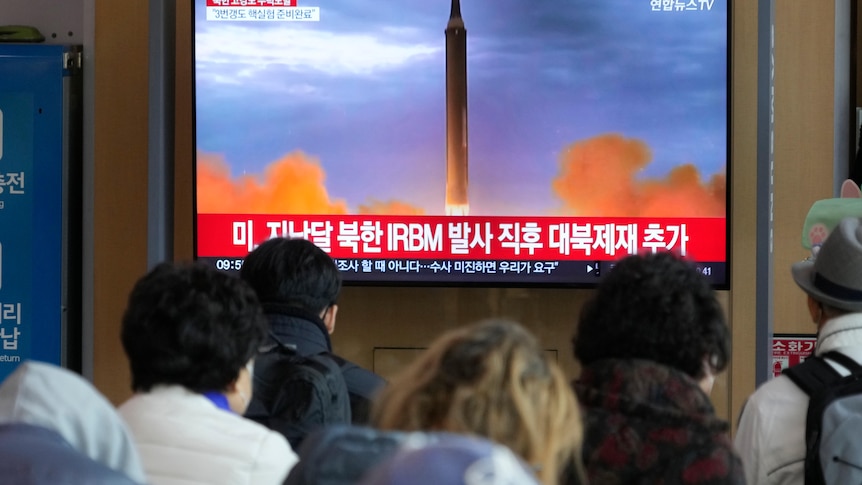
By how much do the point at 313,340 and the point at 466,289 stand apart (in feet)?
5.13

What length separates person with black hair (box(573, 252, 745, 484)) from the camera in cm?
182

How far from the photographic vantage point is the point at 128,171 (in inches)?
169

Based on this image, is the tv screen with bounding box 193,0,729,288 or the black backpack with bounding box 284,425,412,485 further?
the tv screen with bounding box 193,0,729,288

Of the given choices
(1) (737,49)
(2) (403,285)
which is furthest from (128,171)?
(1) (737,49)

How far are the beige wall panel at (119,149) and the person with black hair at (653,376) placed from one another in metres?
2.64

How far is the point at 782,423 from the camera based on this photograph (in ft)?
7.89

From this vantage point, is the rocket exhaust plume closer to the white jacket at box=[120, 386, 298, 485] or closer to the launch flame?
the launch flame

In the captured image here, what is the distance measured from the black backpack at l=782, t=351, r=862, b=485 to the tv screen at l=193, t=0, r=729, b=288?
1.56 m

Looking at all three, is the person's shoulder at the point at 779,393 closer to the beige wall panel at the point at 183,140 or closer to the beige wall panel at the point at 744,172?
the beige wall panel at the point at 744,172

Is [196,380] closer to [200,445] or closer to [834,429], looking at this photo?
[200,445]

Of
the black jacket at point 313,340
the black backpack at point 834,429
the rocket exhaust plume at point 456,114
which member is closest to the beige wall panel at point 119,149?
the rocket exhaust plume at point 456,114

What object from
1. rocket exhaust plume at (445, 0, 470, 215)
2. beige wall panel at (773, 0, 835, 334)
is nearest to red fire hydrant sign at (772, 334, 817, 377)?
beige wall panel at (773, 0, 835, 334)

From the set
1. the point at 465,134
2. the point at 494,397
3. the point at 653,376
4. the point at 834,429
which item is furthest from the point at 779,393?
the point at 465,134

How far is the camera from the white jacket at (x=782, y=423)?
2391 mm
